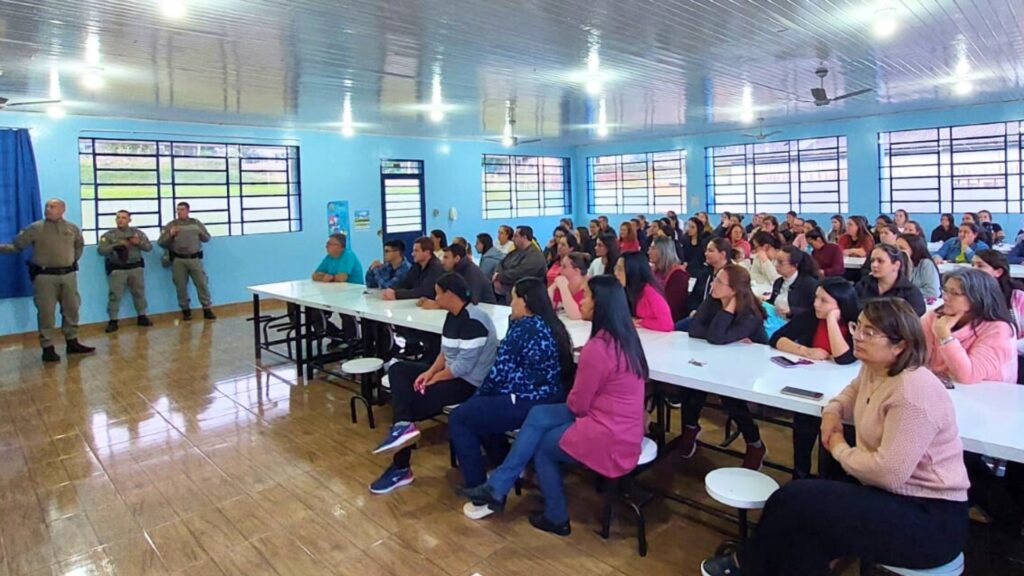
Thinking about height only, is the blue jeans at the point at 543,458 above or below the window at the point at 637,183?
below

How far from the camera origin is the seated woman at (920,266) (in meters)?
4.75

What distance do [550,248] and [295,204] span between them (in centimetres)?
423

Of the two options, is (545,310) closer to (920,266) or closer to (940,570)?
(940,570)

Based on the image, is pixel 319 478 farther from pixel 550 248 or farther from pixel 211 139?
pixel 211 139

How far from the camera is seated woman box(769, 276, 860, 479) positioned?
278cm

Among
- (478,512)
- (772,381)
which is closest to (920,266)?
(772,381)

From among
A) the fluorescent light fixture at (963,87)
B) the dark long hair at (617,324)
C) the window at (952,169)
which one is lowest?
the dark long hair at (617,324)

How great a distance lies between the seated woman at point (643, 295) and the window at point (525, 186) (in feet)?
28.9

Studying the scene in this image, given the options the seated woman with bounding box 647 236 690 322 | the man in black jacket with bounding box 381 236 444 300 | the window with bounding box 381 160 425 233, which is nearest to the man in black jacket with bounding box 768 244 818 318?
the seated woman with bounding box 647 236 690 322

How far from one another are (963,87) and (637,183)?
647 centimetres

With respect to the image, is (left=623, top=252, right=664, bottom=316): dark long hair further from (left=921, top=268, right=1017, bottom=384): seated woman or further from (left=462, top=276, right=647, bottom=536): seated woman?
(left=921, top=268, right=1017, bottom=384): seated woman

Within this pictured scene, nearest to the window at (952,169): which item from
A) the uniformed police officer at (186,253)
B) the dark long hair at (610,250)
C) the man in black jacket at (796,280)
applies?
the man in black jacket at (796,280)

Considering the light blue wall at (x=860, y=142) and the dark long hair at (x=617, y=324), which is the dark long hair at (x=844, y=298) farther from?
the light blue wall at (x=860, y=142)

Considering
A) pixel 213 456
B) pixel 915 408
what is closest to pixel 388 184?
pixel 213 456
